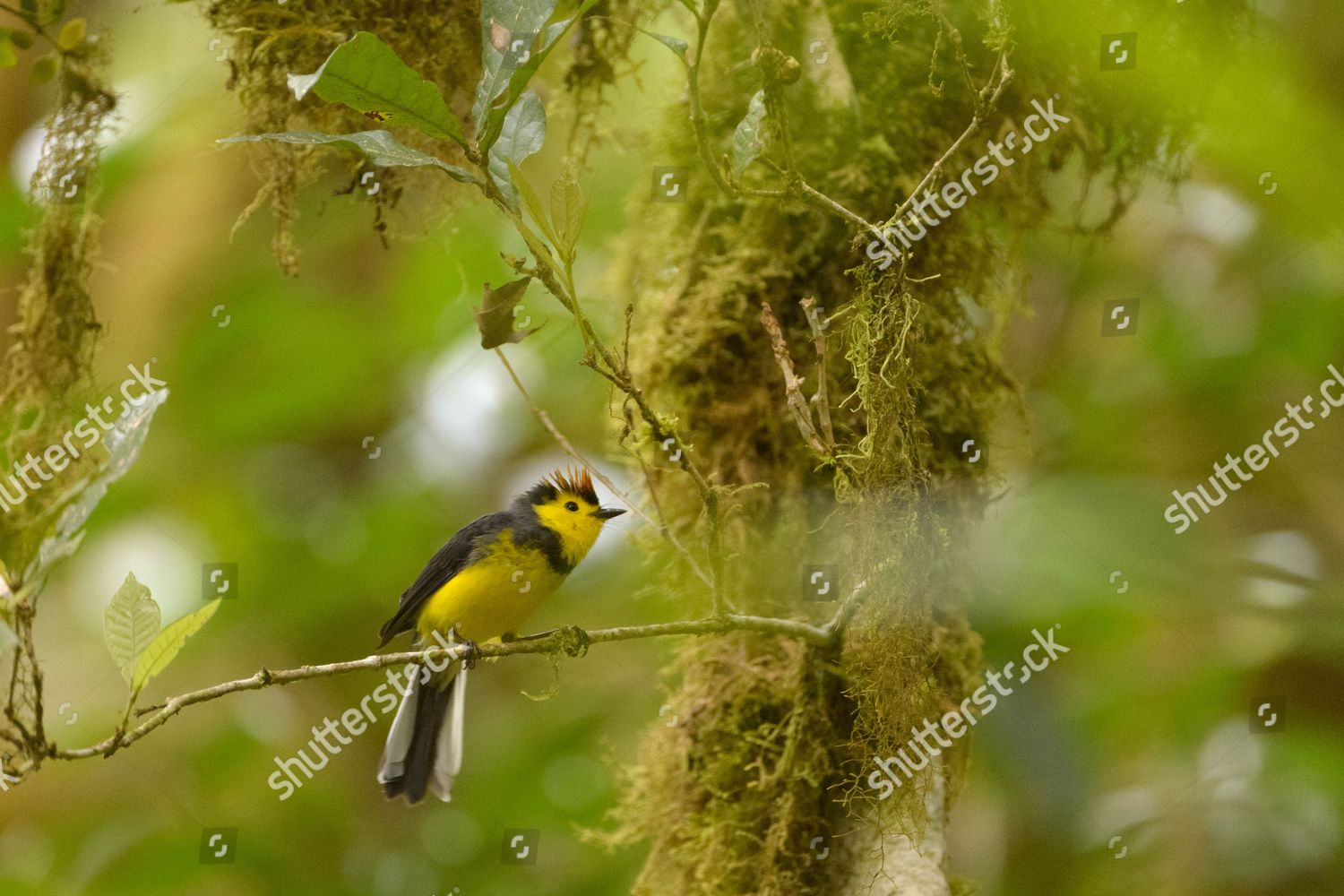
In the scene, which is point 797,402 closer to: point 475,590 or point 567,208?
point 567,208

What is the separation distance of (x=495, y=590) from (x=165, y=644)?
121 cm

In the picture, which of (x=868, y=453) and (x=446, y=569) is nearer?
(x=868, y=453)

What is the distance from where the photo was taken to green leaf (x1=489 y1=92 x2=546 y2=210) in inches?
65.2

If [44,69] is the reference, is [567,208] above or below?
above

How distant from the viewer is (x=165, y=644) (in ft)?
5.40

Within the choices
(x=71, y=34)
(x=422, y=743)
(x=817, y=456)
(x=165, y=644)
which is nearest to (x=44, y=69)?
(x=71, y=34)

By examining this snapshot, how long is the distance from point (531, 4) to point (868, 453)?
0.80 metres

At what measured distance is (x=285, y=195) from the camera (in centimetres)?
258

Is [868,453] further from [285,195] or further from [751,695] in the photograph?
[285,195]

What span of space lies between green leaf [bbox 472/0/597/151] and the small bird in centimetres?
138

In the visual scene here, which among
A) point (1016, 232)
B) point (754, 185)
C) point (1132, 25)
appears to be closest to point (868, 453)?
point (754, 185)

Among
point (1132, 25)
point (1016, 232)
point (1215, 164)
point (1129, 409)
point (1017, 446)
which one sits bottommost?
point (1129, 409)

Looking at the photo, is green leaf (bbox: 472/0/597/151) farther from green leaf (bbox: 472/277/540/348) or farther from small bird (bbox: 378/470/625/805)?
small bird (bbox: 378/470/625/805)

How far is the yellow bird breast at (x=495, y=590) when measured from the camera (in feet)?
9.21
